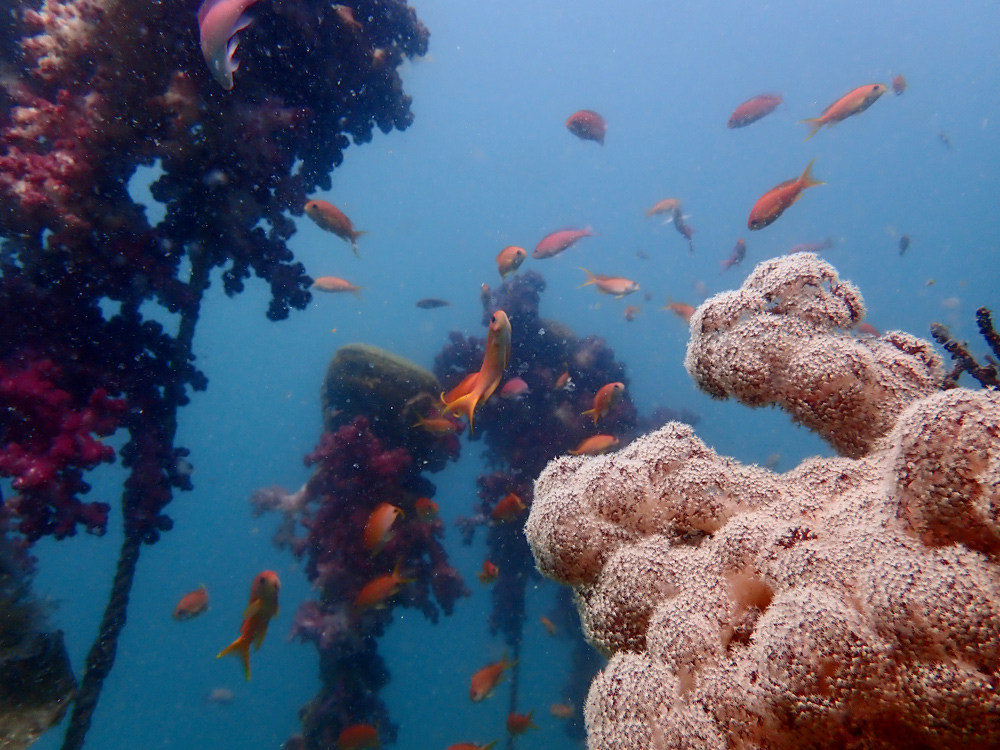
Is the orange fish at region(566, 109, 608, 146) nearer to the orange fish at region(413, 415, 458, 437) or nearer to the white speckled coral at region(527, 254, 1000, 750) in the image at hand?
the orange fish at region(413, 415, 458, 437)

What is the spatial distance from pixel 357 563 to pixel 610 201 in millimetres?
85447

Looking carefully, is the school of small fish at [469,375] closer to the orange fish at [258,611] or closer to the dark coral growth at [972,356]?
the orange fish at [258,611]

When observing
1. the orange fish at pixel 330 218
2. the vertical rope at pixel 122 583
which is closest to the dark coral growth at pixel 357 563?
the orange fish at pixel 330 218

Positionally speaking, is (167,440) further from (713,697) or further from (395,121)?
(713,697)

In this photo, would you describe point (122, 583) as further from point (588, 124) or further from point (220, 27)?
point (588, 124)

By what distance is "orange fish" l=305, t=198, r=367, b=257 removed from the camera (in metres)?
5.71

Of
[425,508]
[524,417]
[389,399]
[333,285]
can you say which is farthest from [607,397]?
[333,285]

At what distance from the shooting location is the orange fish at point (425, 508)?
671 centimetres

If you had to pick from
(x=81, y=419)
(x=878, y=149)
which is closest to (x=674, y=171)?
(x=878, y=149)

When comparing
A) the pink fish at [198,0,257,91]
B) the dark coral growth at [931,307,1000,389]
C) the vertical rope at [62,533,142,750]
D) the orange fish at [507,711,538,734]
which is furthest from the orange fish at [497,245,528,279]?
the orange fish at [507,711,538,734]

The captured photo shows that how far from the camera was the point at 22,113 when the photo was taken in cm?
351

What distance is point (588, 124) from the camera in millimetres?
7984

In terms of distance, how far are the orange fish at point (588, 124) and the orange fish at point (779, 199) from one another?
343cm

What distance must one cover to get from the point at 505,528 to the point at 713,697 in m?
7.82
